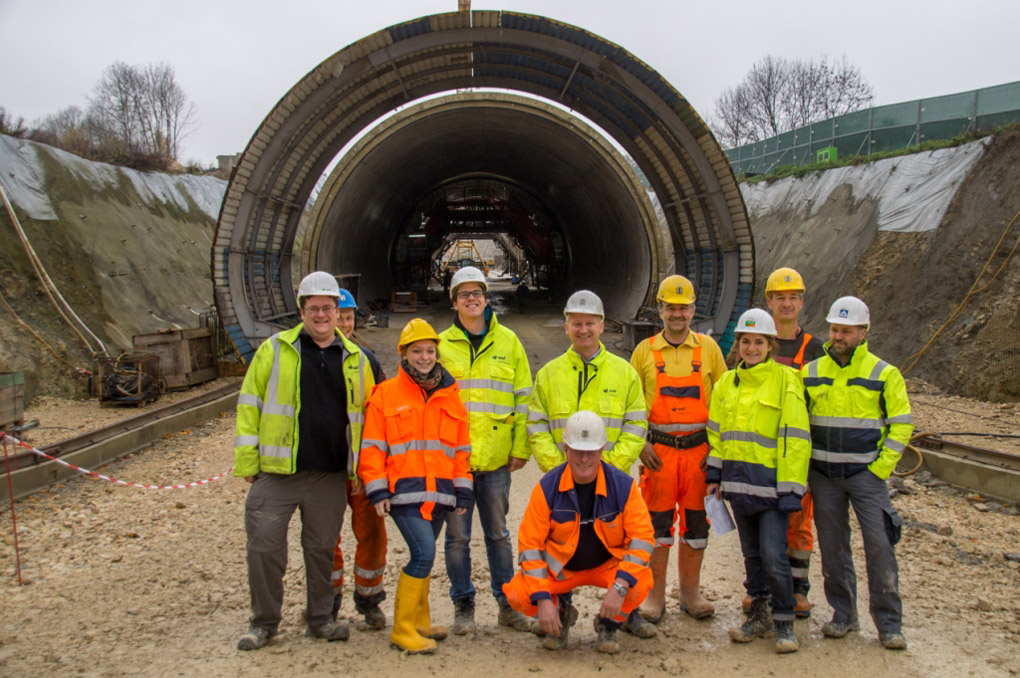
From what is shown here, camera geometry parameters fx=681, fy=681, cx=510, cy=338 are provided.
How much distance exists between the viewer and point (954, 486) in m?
6.14

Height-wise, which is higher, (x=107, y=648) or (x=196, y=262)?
(x=196, y=262)

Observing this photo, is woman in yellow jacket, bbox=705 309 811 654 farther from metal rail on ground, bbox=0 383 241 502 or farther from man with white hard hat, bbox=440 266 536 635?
metal rail on ground, bbox=0 383 241 502

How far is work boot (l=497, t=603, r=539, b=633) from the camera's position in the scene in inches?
149

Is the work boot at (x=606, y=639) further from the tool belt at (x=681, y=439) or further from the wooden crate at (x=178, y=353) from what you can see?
the wooden crate at (x=178, y=353)

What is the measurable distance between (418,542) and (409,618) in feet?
1.36

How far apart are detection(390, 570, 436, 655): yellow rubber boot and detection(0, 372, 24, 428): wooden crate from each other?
22.8 ft

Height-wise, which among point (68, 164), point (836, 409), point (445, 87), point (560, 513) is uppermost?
point (445, 87)

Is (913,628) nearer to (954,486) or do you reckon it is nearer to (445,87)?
(954,486)

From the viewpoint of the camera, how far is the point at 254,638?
3.54 metres

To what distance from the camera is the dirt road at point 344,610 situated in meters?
3.36

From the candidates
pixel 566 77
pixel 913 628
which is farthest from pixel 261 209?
pixel 913 628

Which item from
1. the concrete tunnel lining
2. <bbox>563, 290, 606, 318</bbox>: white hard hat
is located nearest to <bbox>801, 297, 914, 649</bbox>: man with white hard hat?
<bbox>563, 290, 606, 318</bbox>: white hard hat

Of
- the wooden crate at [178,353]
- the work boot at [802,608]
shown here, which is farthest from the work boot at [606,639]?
the wooden crate at [178,353]

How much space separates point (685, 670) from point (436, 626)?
130 centimetres
